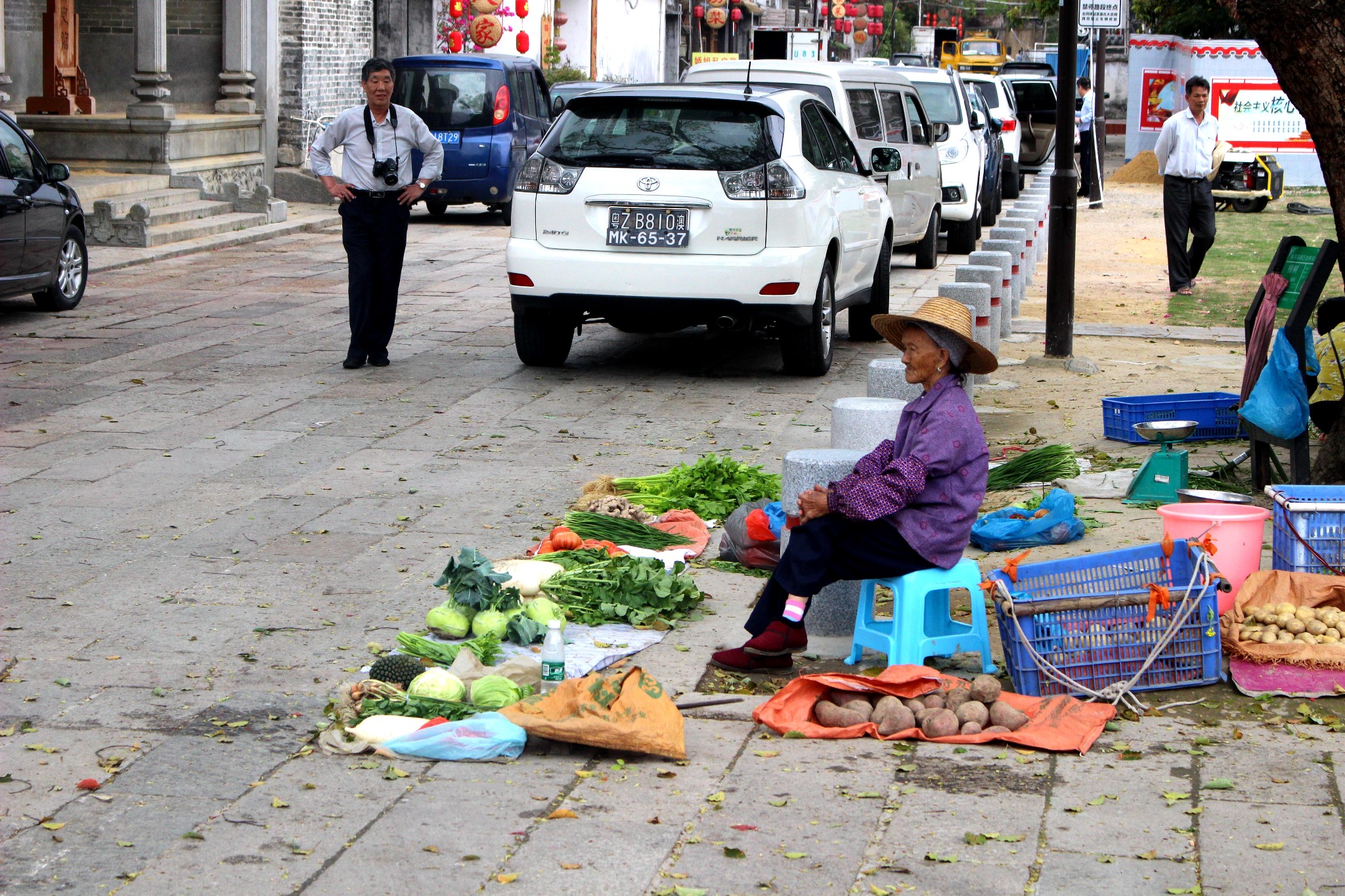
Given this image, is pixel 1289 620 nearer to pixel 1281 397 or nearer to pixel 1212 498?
pixel 1212 498

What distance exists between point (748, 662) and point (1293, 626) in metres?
1.78

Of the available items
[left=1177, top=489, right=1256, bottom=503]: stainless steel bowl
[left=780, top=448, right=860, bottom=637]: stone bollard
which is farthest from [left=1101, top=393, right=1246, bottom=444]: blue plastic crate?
[left=780, top=448, right=860, bottom=637]: stone bollard

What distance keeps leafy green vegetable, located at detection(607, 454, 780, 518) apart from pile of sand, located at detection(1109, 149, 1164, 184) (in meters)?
26.5

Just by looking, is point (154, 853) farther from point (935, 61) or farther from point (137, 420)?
point (935, 61)

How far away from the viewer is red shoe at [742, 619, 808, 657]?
531 cm

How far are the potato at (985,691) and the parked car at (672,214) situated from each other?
5.14 meters

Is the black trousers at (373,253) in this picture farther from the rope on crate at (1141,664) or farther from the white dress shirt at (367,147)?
the rope on crate at (1141,664)

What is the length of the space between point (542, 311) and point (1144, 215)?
54.6 ft

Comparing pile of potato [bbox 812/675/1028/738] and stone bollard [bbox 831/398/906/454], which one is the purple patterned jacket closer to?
pile of potato [bbox 812/675/1028/738]

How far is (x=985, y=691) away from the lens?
485 centimetres

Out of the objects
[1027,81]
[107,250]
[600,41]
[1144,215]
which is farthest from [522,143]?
[600,41]

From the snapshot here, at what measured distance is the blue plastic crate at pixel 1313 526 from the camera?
565 centimetres

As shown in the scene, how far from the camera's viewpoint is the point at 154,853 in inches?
153

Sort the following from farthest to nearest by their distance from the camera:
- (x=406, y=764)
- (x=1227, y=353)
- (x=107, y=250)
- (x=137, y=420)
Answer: (x=107, y=250) < (x=1227, y=353) < (x=137, y=420) < (x=406, y=764)
